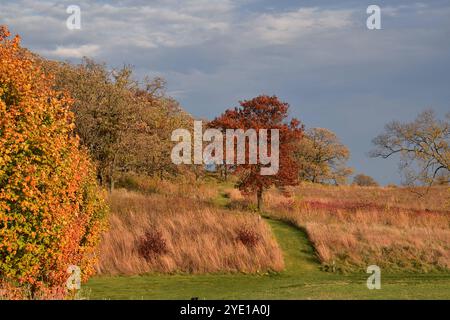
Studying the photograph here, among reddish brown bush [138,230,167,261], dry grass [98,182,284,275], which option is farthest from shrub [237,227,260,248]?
reddish brown bush [138,230,167,261]

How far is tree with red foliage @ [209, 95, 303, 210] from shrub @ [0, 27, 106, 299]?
2166 cm

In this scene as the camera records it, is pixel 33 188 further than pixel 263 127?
No

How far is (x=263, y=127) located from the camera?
38.2 m

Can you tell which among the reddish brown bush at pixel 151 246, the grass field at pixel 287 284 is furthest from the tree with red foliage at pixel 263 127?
the reddish brown bush at pixel 151 246

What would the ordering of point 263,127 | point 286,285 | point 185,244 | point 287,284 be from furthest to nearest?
1. point 263,127
2. point 185,244
3. point 287,284
4. point 286,285

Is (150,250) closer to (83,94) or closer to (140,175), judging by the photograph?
(83,94)

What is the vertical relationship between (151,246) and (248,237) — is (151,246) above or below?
below

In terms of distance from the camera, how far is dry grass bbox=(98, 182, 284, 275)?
26.7 metres

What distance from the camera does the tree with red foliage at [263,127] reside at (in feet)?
126

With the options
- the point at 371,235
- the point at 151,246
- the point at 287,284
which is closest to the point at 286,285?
the point at 287,284

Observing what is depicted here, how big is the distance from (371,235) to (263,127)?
11329 millimetres

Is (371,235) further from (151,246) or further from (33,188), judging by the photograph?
(33,188)

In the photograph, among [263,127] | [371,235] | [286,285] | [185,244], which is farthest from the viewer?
[263,127]

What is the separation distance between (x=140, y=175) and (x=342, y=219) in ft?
77.1
